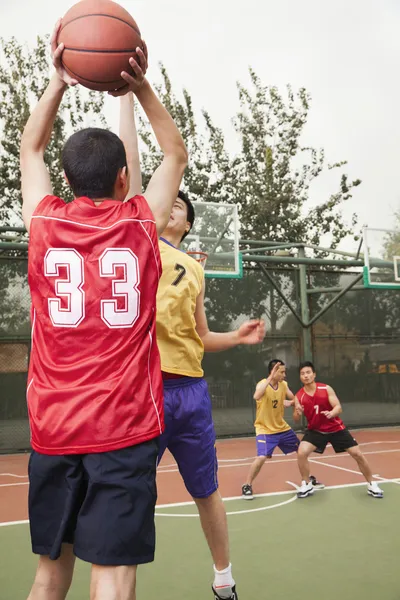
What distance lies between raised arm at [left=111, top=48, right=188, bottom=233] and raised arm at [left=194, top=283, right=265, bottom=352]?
794 mm

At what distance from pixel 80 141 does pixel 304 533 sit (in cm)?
374

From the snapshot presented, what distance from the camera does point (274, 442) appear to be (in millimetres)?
6582

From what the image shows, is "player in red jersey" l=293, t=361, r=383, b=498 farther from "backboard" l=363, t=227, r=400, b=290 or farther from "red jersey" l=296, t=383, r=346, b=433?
"backboard" l=363, t=227, r=400, b=290

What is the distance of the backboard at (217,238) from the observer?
422 inches

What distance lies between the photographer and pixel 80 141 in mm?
1930

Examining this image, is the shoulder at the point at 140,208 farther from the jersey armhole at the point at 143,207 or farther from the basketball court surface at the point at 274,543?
the basketball court surface at the point at 274,543

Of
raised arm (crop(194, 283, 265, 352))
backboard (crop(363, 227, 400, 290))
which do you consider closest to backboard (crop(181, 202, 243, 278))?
backboard (crop(363, 227, 400, 290))

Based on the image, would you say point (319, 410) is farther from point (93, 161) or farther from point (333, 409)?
point (93, 161)

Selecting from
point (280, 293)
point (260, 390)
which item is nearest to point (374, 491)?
point (260, 390)

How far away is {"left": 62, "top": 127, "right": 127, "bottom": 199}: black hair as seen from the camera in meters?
1.92

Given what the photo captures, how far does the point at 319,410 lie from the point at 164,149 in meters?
5.00

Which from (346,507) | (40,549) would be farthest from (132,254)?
(346,507)

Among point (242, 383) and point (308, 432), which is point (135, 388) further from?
point (242, 383)

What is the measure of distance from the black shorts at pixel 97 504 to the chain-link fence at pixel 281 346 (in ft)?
29.5
